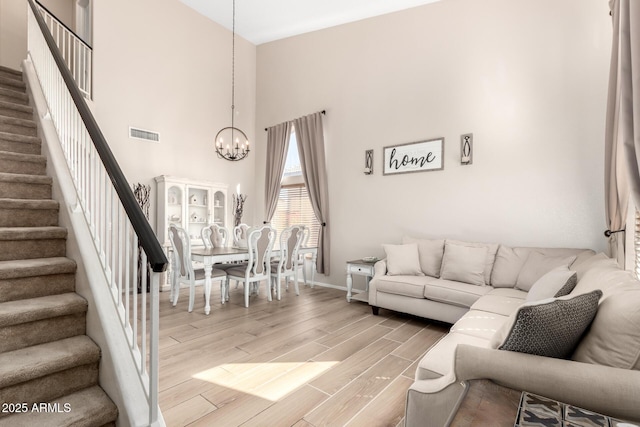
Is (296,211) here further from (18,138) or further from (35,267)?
(35,267)

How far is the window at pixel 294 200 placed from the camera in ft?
19.0

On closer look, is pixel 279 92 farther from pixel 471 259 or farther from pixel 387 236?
pixel 471 259

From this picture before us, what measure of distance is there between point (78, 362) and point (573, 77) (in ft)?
16.3

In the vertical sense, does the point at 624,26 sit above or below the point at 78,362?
above

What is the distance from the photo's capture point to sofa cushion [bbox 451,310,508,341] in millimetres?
2104

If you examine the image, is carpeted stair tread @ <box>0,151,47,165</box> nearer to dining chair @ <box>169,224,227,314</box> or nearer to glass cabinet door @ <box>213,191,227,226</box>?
dining chair @ <box>169,224,227,314</box>

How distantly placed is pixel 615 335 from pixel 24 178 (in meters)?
3.54

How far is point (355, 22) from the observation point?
520 centimetres

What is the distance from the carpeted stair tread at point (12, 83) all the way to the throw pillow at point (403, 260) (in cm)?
459

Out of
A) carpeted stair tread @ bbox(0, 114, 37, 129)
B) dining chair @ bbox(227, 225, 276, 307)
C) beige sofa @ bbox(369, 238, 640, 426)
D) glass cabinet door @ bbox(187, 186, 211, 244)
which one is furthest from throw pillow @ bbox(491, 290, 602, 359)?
glass cabinet door @ bbox(187, 186, 211, 244)

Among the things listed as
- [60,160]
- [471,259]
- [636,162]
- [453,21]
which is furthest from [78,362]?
[453,21]

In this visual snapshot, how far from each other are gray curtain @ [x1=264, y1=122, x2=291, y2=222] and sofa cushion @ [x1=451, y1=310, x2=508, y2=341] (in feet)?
14.0

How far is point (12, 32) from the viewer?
4801 millimetres

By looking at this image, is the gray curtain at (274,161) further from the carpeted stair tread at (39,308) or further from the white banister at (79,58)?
the carpeted stair tread at (39,308)
